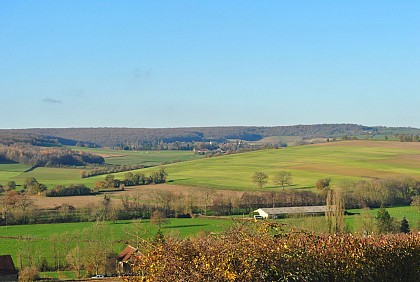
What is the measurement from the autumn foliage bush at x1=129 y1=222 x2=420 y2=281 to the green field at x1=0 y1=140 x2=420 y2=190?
57206 millimetres

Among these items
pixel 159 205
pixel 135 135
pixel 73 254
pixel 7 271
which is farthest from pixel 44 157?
pixel 135 135

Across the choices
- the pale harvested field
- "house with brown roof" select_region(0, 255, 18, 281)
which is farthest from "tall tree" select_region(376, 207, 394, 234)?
"house with brown roof" select_region(0, 255, 18, 281)

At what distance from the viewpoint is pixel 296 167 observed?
3501 inches

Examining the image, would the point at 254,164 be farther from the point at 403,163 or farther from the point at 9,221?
the point at 9,221

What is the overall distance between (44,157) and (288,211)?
59059mm

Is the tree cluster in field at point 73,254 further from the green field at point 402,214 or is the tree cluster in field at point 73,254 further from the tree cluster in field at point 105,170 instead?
the tree cluster in field at point 105,170

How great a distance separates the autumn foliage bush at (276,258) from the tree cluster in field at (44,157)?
90.1 metres

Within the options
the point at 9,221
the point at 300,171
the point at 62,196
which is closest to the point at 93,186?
the point at 62,196

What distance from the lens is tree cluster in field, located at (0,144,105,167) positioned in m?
99.6

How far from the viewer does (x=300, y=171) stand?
8450cm

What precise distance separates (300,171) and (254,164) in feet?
43.3

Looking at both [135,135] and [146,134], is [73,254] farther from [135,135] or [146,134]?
[146,134]

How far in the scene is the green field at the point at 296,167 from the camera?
7719 cm

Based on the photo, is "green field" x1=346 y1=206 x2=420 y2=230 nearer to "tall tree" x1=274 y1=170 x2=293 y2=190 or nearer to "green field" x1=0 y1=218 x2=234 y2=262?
"green field" x1=0 y1=218 x2=234 y2=262
